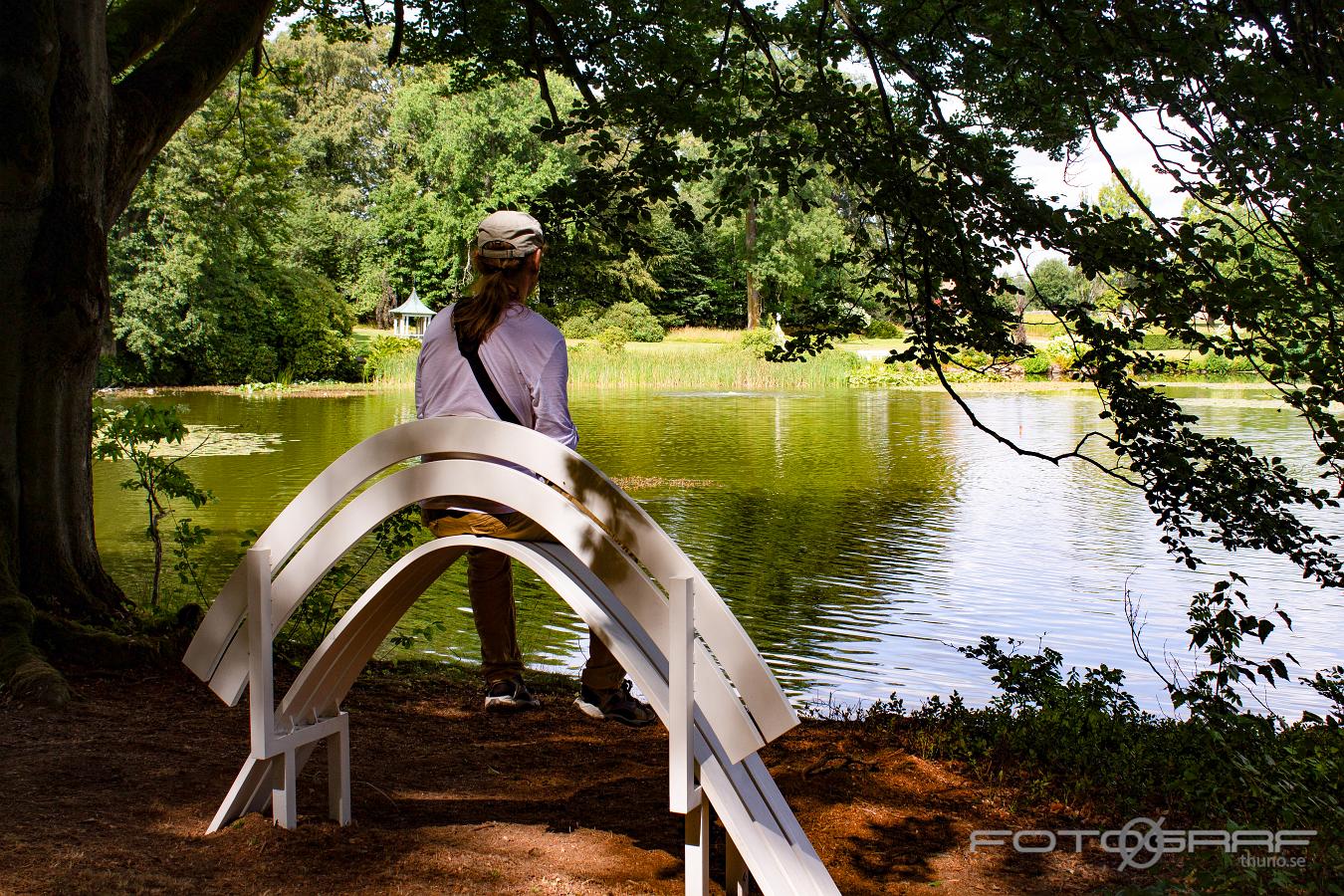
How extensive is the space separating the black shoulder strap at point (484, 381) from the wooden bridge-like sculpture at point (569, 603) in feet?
2.24

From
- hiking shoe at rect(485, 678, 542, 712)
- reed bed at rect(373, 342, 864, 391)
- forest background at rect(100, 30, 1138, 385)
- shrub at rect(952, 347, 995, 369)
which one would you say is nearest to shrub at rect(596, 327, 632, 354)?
reed bed at rect(373, 342, 864, 391)

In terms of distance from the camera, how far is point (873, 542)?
11.9 meters

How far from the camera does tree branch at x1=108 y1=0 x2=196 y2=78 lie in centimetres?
598

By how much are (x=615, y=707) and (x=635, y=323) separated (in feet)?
144

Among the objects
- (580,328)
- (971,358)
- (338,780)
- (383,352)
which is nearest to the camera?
(338,780)

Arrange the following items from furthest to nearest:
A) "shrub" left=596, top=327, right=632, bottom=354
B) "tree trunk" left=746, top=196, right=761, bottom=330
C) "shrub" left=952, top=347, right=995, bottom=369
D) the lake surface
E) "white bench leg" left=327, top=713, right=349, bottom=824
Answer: "tree trunk" left=746, top=196, right=761, bottom=330
"shrub" left=596, top=327, right=632, bottom=354
the lake surface
"shrub" left=952, top=347, right=995, bottom=369
"white bench leg" left=327, top=713, right=349, bottom=824

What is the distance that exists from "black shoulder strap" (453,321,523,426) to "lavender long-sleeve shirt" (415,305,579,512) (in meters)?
0.01

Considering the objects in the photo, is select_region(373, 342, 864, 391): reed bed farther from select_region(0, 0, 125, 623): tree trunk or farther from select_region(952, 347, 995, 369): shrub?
select_region(0, 0, 125, 623): tree trunk

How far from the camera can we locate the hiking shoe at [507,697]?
4867 millimetres

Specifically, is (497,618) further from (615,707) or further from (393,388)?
(393,388)

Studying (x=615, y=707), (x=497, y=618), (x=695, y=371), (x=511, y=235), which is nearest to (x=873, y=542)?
(x=615, y=707)

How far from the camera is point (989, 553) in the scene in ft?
37.1

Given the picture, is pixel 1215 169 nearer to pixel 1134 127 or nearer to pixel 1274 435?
pixel 1134 127

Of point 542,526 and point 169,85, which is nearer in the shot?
point 542,526
